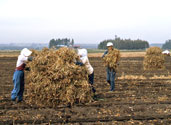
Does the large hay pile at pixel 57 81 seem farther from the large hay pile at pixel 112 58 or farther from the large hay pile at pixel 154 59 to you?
the large hay pile at pixel 154 59

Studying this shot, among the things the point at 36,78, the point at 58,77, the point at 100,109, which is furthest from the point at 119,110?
the point at 36,78

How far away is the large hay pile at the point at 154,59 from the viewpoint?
23500 mm

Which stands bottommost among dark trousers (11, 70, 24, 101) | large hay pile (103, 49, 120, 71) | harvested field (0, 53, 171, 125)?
harvested field (0, 53, 171, 125)

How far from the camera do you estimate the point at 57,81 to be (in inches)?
377

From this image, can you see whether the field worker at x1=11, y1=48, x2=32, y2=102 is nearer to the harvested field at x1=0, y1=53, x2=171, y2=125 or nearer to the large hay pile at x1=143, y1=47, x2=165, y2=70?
the harvested field at x1=0, y1=53, x2=171, y2=125

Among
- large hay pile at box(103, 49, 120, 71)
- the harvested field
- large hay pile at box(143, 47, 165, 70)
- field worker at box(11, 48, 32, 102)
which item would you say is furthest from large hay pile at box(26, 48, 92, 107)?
large hay pile at box(143, 47, 165, 70)

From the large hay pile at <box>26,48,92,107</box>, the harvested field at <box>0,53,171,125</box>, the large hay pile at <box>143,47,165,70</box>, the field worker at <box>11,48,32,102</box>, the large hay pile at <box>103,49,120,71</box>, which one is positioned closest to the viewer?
the harvested field at <box>0,53,171,125</box>

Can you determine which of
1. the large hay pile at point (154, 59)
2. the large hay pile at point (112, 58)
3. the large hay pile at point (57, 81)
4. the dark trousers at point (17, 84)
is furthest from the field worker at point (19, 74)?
the large hay pile at point (154, 59)

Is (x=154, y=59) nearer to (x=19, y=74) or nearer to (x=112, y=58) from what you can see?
(x=112, y=58)

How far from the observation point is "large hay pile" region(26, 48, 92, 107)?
9484mm

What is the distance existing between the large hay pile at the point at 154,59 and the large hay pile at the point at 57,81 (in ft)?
48.5

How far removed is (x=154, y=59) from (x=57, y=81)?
15.6 metres

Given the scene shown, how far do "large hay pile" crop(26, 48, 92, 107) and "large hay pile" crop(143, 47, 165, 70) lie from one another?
1478 cm

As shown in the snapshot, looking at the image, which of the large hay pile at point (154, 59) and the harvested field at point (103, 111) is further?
the large hay pile at point (154, 59)
